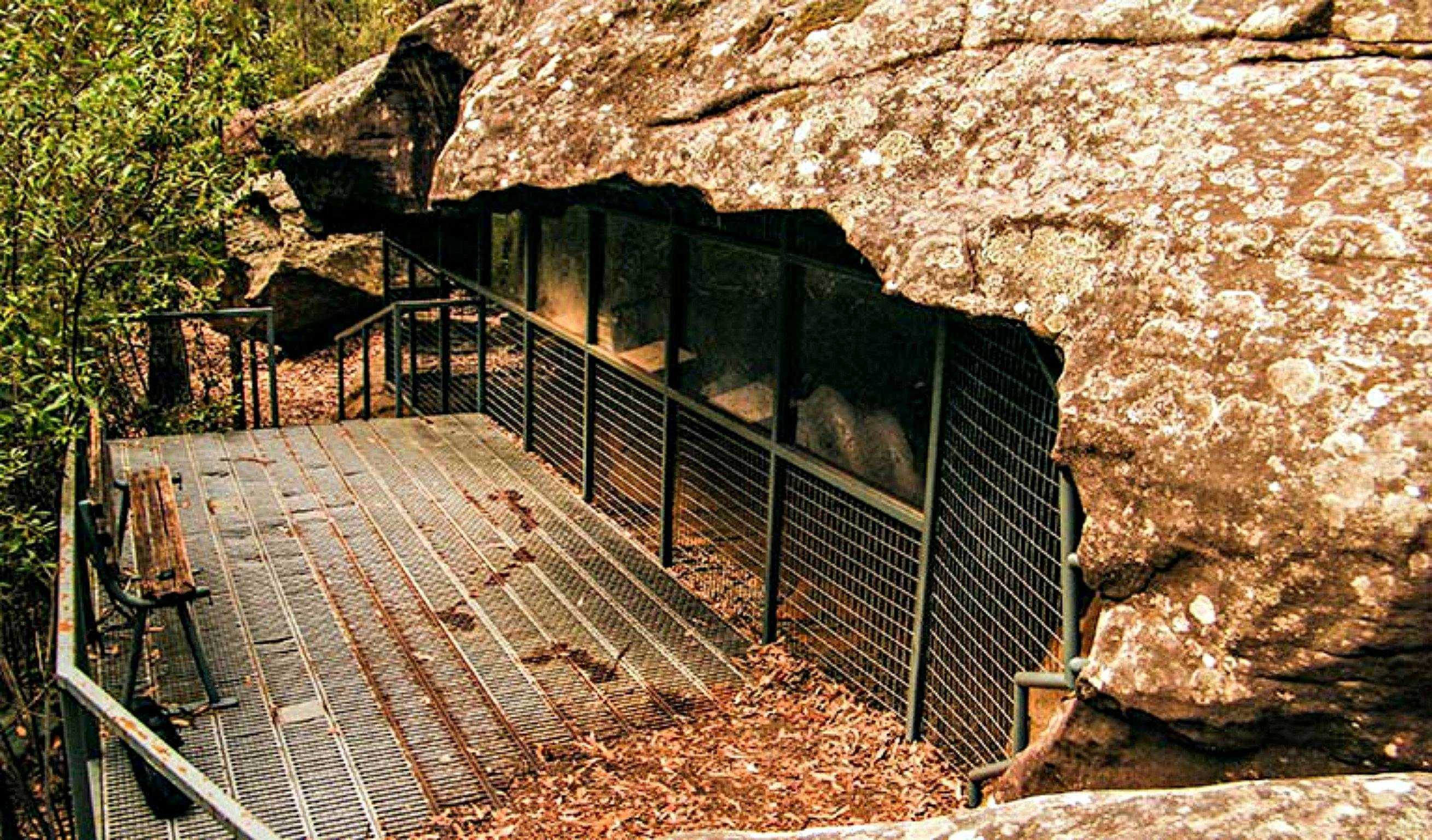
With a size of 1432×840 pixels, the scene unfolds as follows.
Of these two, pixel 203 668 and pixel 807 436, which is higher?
pixel 807 436

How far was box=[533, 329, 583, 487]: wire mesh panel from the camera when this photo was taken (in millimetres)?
9211

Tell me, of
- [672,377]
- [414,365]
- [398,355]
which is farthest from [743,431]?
[414,365]

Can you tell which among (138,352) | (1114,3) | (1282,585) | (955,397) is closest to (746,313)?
(955,397)

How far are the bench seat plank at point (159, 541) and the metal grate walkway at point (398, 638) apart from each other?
653mm

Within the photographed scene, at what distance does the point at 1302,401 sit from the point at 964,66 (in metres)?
2.06

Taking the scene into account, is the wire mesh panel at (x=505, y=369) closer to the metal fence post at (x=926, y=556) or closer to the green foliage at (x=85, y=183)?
the green foliage at (x=85, y=183)

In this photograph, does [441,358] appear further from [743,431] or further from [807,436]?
[807,436]

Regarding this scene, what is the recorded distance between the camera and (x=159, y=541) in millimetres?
6199

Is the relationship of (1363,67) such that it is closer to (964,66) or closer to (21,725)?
(964,66)

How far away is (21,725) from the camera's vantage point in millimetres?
7695

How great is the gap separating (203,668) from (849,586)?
9.71ft

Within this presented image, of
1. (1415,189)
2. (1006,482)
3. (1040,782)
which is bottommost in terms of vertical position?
(1040,782)

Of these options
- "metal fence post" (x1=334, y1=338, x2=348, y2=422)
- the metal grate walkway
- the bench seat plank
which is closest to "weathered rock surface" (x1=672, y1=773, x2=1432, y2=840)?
the metal grate walkway

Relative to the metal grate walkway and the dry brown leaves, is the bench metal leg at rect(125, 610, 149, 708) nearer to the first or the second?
the metal grate walkway
